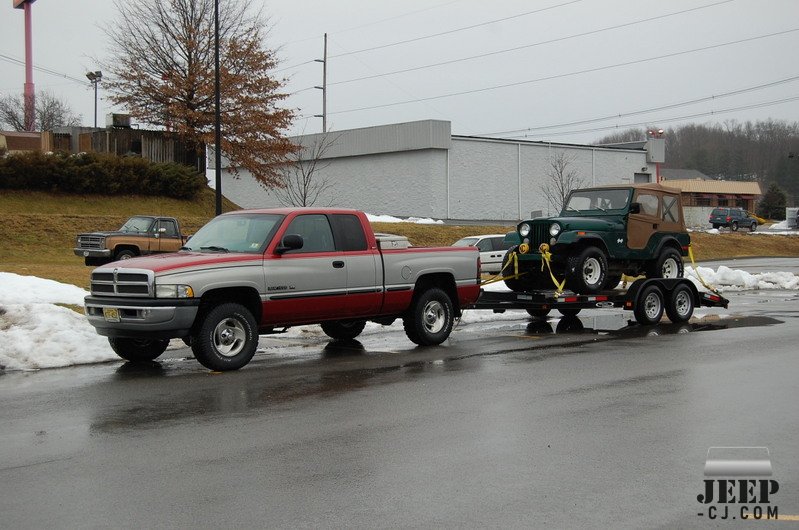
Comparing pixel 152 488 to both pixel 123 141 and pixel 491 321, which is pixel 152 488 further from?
pixel 123 141

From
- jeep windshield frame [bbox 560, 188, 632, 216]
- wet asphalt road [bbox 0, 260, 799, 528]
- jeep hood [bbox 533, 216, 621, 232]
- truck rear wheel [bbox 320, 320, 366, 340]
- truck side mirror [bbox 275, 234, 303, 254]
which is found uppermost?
jeep windshield frame [bbox 560, 188, 632, 216]

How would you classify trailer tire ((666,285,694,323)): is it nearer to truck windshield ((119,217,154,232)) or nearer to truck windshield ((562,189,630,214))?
truck windshield ((562,189,630,214))

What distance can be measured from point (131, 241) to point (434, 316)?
57.9 feet

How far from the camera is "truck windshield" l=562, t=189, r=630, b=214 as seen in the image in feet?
55.5

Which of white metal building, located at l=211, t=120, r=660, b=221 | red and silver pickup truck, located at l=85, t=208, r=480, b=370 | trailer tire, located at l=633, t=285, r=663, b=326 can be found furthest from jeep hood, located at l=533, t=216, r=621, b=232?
white metal building, located at l=211, t=120, r=660, b=221

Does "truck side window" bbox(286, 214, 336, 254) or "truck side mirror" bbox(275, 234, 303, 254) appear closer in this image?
"truck side mirror" bbox(275, 234, 303, 254)

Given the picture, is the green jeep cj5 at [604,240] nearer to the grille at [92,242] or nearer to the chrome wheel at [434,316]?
the chrome wheel at [434,316]

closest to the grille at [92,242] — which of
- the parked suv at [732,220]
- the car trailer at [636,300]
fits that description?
the car trailer at [636,300]

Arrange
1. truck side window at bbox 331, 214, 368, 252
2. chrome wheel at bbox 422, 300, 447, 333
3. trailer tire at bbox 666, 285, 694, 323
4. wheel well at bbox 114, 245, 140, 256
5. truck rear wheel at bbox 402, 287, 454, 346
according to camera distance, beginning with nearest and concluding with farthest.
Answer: truck side window at bbox 331, 214, 368, 252
truck rear wheel at bbox 402, 287, 454, 346
chrome wheel at bbox 422, 300, 447, 333
trailer tire at bbox 666, 285, 694, 323
wheel well at bbox 114, 245, 140, 256

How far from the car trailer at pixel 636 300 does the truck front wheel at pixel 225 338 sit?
4.43 meters

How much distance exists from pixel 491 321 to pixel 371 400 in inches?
350

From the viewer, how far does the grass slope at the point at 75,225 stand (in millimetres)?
32094

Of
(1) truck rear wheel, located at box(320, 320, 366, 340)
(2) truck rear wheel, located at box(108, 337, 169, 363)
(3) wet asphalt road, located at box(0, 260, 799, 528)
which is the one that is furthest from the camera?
(1) truck rear wheel, located at box(320, 320, 366, 340)

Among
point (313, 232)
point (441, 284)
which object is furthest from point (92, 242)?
point (313, 232)
